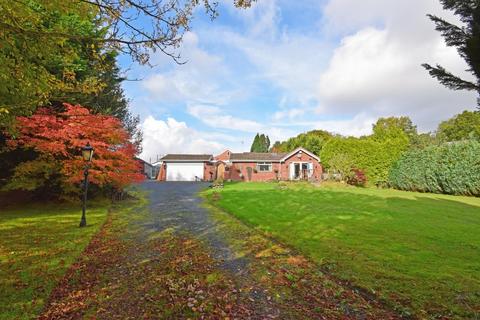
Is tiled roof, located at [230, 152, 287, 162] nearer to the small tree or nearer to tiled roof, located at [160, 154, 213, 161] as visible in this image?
tiled roof, located at [160, 154, 213, 161]

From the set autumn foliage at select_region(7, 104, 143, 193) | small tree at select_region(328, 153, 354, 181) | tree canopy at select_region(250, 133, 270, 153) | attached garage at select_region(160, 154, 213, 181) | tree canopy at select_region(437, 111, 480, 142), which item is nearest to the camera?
autumn foliage at select_region(7, 104, 143, 193)

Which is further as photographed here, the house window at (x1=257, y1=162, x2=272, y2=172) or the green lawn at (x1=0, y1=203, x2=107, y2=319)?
the house window at (x1=257, y1=162, x2=272, y2=172)

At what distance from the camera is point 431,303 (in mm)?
4395

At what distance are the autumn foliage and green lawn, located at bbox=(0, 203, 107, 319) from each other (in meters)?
1.59

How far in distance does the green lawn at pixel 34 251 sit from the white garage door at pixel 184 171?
2630 cm

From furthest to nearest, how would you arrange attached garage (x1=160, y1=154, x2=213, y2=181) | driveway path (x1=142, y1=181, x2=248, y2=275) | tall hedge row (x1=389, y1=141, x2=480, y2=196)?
attached garage (x1=160, y1=154, x2=213, y2=181), tall hedge row (x1=389, y1=141, x2=480, y2=196), driveway path (x1=142, y1=181, x2=248, y2=275)

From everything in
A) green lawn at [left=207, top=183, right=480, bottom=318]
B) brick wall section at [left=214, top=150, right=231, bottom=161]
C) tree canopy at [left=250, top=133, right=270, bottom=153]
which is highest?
tree canopy at [left=250, top=133, right=270, bottom=153]

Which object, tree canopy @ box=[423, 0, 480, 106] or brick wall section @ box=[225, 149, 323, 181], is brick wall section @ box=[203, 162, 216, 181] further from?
tree canopy @ box=[423, 0, 480, 106]

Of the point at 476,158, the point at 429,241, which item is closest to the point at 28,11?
the point at 429,241

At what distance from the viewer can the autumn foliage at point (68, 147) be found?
1165cm

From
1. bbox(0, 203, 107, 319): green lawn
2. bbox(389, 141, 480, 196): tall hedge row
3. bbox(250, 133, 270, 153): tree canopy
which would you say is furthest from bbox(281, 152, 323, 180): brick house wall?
bbox(250, 133, 270, 153): tree canopy

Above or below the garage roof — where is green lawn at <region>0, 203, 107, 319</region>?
below

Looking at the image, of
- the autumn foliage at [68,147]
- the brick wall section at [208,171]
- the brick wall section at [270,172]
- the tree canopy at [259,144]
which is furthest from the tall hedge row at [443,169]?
the tree canopy at [259,144]

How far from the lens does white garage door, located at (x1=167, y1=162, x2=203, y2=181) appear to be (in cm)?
3939
